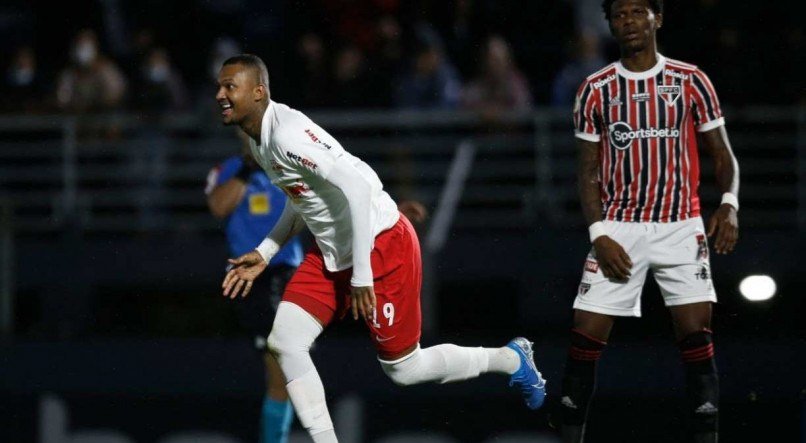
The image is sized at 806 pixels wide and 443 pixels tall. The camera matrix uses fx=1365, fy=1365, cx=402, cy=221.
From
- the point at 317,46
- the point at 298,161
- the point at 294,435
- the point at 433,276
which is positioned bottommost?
the point at 294,435

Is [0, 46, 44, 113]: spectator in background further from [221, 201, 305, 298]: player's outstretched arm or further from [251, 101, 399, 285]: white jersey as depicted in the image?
[251, 101, 399, 285]: white jersey

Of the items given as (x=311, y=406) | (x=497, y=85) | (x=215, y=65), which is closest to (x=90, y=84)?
(x=215, y=65)

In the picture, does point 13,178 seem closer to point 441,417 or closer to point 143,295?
point 143,295

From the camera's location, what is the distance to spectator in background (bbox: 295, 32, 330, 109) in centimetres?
1138

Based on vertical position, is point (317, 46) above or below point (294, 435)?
above

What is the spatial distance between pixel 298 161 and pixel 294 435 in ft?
7.61

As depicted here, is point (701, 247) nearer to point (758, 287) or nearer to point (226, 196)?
point (758, 287)

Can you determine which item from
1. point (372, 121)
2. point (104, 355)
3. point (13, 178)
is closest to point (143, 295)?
point (13, 178)

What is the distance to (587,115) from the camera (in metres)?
6.31

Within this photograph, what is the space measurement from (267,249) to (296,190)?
1.53ft

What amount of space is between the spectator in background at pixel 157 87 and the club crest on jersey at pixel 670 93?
253 inches

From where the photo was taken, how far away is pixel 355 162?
613 cm

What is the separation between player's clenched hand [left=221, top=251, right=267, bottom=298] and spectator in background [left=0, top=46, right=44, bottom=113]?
249 inches

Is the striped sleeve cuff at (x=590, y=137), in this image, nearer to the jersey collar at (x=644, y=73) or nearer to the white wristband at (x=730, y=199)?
the jersey collar at (x=644, y=73)
